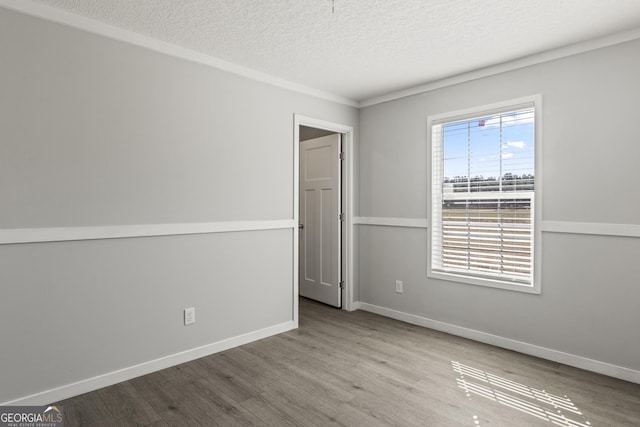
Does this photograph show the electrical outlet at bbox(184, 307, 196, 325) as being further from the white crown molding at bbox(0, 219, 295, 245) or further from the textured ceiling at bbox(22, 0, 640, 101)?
the textured ceiling at bbox(22, 0, 640, 101)

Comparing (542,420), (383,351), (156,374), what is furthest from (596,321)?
(156,374)

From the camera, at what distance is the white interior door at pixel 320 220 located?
4430mm

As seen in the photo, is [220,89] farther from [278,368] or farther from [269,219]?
[278,368]

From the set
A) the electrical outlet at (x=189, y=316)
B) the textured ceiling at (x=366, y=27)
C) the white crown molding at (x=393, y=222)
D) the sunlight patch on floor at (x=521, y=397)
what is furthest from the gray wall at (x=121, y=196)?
the sunlight patch on floor at (x=521, y=397)

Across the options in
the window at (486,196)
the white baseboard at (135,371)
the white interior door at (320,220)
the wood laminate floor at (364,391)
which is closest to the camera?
the wood laminate floor at (364,391)

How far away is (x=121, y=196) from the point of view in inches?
102

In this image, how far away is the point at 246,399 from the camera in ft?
7.76

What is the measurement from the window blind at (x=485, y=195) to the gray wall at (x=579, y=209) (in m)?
0.15

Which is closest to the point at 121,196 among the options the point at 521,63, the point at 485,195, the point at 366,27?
the point at 366,27

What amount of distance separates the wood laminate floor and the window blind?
79 centimetres

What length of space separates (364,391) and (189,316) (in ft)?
4.91

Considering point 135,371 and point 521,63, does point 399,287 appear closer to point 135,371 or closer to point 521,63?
point 521,63

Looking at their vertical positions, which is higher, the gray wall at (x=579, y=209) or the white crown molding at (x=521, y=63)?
the white crown molding at (x=521, y=63)

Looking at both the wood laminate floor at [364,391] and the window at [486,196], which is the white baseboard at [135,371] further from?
the window at [486,196]
